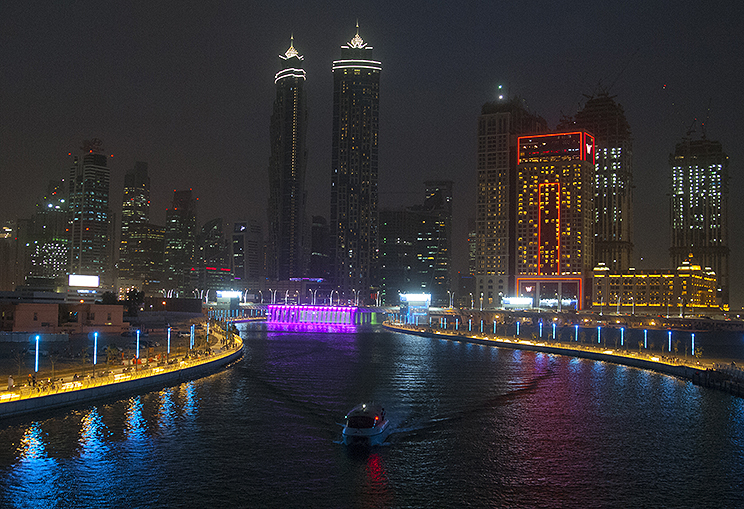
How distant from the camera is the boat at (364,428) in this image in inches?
1892

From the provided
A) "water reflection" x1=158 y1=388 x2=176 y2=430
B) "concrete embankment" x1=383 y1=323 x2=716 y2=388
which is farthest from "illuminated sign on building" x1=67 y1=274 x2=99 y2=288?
"concrete embankment" x1=383 y1=323 x2=716 y2=388

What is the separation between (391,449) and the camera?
154 feet

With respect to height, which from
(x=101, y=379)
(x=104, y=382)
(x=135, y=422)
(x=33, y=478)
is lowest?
(x=33, y=478)

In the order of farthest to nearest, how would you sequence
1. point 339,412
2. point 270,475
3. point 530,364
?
1. point 530,364
2. point 339,412
3. point 270,475

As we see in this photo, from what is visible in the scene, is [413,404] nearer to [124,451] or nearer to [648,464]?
[648,464]

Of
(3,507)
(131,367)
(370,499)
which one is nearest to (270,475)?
(370,499)

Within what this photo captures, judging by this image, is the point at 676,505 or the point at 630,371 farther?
the point at 630,371

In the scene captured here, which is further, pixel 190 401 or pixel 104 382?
pixel 104 382

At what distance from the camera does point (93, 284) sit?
14725 centimetres

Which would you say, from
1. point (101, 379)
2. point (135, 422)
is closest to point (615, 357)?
point (101, 379)

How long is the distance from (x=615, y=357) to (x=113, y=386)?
81.4m

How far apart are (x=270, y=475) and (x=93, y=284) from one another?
12242 cm

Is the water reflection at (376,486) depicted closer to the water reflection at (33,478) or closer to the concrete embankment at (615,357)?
the water reflection at (33,478)

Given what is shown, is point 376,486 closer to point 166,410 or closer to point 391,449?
point 391,449
